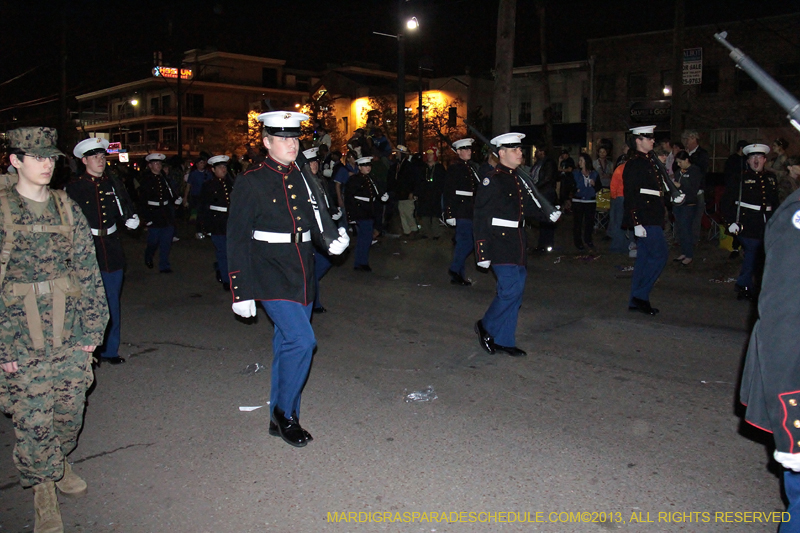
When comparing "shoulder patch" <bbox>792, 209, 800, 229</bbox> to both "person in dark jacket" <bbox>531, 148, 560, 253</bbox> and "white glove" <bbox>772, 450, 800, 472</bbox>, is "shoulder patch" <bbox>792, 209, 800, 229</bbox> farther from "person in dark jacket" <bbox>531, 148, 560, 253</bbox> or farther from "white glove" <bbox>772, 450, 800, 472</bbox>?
"person in dark jacket" <bbox>531, 148, 560, 253</bbox>

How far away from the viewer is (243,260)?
4453 millimetres

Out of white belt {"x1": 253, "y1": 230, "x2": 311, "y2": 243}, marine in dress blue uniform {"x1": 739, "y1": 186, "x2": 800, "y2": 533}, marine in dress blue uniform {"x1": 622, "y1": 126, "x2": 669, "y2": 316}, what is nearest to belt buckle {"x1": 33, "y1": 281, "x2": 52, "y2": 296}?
white belt {"x1": 253, "y1": 230, "x2": 311, "y2": 243}

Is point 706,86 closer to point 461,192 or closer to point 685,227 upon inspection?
point 685,227

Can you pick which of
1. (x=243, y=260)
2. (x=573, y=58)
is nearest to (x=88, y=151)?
(x=243, y=260)

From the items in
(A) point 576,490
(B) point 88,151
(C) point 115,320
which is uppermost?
(B) point 88,151

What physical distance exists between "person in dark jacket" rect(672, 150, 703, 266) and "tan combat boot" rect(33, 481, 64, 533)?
10758 mm

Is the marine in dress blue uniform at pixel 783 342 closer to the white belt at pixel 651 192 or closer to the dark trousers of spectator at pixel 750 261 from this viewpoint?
the white belt at pixel 651 192

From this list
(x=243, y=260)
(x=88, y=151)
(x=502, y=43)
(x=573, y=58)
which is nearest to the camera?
(x=243, y=260)

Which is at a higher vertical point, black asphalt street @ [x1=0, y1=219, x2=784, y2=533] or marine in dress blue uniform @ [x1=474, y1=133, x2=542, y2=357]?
marine in dress blue uniform @ [x1=474, y1=133, x2=542, y2=357]

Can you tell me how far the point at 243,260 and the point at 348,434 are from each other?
1.41m

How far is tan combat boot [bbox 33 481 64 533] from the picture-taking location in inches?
136

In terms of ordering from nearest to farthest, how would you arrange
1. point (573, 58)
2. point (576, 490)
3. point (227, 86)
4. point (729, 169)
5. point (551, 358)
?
point (576, 490), point (551, 358), point (729, 169), point (573, 58), point (227, 86)

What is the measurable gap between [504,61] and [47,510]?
44.6 ft

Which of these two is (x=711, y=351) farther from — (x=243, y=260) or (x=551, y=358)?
(x=243, y=260)
